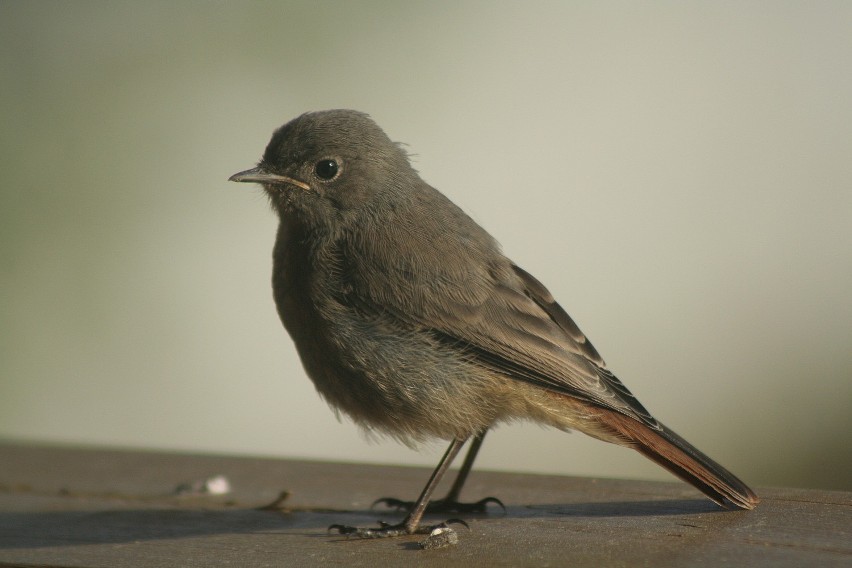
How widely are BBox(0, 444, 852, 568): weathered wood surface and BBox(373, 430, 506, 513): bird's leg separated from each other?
70 mm

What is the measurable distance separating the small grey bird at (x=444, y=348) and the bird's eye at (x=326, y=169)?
0.35 meters

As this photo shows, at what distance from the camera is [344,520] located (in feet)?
15.9

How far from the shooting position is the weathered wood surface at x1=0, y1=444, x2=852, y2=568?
3.97 m

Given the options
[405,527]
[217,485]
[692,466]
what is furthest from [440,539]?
[217,485]

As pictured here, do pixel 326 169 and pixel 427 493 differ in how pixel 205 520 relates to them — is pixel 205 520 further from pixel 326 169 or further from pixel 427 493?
pixel 326 169

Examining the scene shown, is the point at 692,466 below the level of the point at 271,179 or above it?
below

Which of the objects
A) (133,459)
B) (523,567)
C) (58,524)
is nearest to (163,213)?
(133,459)

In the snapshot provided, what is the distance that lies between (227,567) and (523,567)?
970 mm

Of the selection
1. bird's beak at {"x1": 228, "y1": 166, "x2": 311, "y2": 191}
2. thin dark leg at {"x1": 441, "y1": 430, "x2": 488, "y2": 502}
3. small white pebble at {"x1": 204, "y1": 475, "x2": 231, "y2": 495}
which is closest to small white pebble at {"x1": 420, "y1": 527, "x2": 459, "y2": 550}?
thin dark leg at {"x1": 441, "y1": 430, "x2": 488, "y2": 502}

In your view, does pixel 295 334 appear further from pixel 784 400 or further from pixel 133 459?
pixel 784 400

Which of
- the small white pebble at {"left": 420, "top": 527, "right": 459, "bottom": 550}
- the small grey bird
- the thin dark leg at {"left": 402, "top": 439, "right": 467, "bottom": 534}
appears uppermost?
the small grey bird

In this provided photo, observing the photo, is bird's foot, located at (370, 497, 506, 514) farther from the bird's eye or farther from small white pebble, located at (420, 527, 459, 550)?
the bird's eye

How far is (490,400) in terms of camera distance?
15.3 ft

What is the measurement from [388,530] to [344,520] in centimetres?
40
